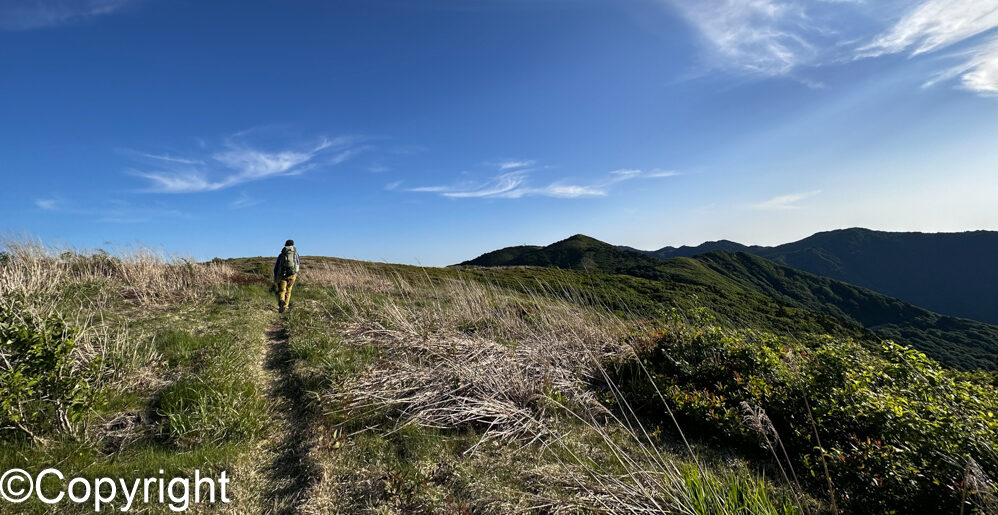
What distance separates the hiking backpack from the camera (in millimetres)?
11719

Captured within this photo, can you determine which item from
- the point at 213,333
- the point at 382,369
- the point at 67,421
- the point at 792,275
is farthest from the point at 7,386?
the point at 792,275

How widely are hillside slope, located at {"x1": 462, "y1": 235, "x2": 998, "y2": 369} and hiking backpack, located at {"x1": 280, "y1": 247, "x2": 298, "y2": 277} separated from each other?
52126 millimetres

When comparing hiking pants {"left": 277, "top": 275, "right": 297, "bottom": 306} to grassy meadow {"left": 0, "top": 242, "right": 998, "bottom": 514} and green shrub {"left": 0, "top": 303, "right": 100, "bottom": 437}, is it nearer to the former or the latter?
grassy meadow {"left": 0, "top": 242, "right": 998, "bottom": 514}

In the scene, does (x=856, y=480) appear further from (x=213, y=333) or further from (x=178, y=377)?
(x=213, y=333)

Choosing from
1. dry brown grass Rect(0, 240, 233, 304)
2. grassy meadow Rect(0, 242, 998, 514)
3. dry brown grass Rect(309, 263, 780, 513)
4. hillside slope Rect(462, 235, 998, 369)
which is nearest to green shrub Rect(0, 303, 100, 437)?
grassy meadow Rect(0, 242, 998, 514)

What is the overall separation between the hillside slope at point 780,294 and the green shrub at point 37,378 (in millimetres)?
57386

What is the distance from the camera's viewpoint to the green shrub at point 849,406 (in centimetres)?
325

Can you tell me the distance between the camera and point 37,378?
11.0 feet

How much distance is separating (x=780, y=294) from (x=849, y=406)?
16817cm

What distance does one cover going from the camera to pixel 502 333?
854 cm

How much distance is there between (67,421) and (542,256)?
559 ft

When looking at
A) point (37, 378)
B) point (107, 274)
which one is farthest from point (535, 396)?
point (107, 274)

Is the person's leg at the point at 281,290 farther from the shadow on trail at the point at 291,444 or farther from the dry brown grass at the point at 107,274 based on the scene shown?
the shadow on trail at the point at 291,444

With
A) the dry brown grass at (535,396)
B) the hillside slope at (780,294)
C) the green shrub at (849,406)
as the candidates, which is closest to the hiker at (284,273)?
the dry brown grass at (535,396)
